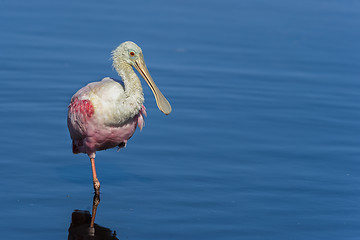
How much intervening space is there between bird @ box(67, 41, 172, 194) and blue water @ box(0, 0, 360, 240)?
549 millimetres

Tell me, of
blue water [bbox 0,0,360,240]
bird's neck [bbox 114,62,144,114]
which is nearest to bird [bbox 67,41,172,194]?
bird's neck [bbox 114,62,144,114]

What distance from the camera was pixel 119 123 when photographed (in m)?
8.45

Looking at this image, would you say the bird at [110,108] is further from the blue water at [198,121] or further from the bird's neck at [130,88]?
the blue water at [198,121]

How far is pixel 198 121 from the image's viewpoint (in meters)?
11.1

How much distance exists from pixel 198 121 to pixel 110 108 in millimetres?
2952

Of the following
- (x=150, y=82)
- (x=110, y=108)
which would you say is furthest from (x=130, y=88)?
(x=150, y=82)

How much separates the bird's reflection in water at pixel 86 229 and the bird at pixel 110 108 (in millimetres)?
571

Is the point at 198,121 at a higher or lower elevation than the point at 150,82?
higher

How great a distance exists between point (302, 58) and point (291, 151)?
13.1ft

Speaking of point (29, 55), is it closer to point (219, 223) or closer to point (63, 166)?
point (63, 166)

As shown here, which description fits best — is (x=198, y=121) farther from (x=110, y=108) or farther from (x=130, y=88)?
(x=110, y=108)

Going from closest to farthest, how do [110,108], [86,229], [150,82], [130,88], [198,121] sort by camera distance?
[86,229], [110,108], [130,88], [150,82], [198,121]

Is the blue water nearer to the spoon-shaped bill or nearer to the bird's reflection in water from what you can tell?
the bird's reflection in water

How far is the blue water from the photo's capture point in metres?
8.14
